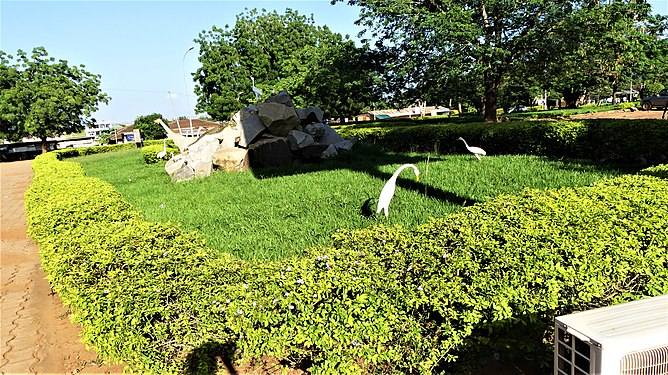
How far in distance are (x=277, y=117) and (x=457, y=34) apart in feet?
19.0

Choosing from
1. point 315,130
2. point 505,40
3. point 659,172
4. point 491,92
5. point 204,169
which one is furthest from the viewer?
point 491,92

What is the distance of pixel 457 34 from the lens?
1152 centimetres

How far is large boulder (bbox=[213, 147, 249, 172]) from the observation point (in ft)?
30.9

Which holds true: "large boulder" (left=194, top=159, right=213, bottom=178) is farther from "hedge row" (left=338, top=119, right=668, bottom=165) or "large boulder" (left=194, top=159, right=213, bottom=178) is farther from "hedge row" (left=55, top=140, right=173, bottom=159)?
"hedge row" (left=55, top=140, right=173, bottom=159)

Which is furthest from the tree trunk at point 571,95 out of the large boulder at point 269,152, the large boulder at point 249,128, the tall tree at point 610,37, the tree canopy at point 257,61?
the large boulder at point 249,128

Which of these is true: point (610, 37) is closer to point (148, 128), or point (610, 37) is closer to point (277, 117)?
point (277, 117)

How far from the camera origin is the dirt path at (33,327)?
2902 millimetres

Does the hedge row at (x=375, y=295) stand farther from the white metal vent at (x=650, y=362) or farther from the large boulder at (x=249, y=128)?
the large boulder at (x=249, y=128)

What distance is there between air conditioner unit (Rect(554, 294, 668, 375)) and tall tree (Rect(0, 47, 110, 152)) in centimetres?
3119

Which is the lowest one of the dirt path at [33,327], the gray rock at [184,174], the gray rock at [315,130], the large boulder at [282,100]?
the dirt path at [33,327]

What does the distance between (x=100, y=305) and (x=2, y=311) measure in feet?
8.17

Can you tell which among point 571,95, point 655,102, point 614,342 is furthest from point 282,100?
point 571,95

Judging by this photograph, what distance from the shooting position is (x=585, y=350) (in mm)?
1551

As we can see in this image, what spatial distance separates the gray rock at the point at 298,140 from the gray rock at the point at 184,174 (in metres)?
2.42
